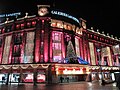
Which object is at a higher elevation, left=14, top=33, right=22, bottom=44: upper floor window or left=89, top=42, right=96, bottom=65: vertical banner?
left=14, top=33, right=22, bottom=44: upper floor window

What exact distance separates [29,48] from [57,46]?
892 cm

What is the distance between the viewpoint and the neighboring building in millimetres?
44844

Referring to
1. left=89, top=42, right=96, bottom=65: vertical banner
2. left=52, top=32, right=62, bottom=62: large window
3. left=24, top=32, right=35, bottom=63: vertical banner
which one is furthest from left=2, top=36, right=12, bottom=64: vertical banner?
left=89, top=42, right=96, bottom=65: vertical banner

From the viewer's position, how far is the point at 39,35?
48.2m

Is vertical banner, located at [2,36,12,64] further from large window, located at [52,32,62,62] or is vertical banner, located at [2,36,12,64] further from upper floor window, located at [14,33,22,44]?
large window, located at [52,32,62,62]

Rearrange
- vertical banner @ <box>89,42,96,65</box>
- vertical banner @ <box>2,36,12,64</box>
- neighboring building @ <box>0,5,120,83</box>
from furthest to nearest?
vertical banner @ <box>89,42,96,65</box> < vertical banner @ <box>2,36,12,64</box> < neighboring building @ <box>0,5,120,83</box>

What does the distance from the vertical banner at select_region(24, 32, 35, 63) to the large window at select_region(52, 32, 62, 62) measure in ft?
22.5

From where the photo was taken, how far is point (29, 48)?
158 feet

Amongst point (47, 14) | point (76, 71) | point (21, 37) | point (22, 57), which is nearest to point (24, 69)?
point (22, 57)

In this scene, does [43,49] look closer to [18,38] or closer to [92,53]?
[18,38]

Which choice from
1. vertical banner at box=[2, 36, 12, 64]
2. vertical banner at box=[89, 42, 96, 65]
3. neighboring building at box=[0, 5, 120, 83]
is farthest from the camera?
vertical banner at box=[89, 42, 96, 65]

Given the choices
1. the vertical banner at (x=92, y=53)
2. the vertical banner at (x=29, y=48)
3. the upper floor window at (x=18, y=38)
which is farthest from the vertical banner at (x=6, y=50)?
the vertical banner at (x=92, y=53)

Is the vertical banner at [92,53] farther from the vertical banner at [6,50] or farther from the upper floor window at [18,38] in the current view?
the vertical banner at [6,50]

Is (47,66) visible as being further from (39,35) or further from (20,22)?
(20,22)
